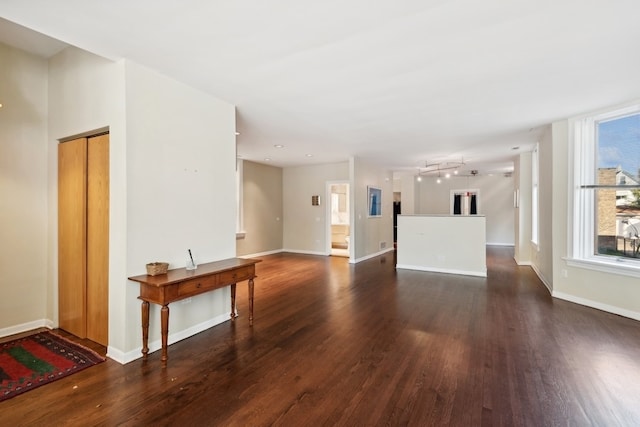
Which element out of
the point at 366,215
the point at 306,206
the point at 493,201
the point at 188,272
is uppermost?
the point at 493,201

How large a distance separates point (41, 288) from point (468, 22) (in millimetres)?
4828

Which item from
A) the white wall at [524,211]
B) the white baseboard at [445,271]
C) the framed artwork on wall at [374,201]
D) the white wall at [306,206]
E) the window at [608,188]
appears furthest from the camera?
the white wall at [306,206]

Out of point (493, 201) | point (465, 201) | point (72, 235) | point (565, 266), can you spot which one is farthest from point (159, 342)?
point (493, 201)

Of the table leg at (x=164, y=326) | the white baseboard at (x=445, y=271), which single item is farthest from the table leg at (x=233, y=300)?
the white baseboard at (x=445, y=271)

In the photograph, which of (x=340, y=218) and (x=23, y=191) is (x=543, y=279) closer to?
(x=340, y=218)

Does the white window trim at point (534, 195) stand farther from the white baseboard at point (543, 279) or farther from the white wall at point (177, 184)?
the white wall at point (177, 184)

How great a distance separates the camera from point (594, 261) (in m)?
3.81

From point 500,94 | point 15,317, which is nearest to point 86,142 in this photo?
point 15,317

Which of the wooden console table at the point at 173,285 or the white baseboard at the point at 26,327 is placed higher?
the wooden console table at the point at 173,285

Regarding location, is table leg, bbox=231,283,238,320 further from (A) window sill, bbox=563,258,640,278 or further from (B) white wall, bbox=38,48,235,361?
(A) window sill, bbox=563,258,640,278

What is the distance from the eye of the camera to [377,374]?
230 centimetres

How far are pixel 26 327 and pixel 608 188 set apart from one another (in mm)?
7128

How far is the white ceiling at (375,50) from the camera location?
6.16 feet

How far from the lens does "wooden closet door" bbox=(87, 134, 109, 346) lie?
270 cm
